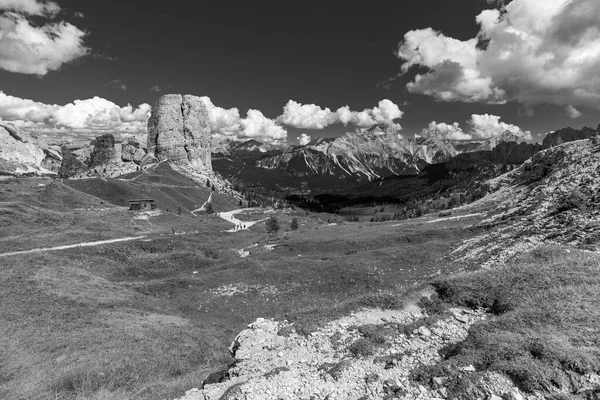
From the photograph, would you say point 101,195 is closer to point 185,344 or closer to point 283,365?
point 185,344

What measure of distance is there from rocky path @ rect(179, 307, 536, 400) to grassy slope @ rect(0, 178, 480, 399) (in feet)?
5.86

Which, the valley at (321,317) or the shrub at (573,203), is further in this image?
the shrub at (573,203)

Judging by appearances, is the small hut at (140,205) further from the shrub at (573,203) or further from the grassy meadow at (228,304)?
the shrub at (573,203)

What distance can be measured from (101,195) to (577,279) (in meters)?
207

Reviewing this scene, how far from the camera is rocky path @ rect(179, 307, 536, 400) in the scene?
40.1 feet

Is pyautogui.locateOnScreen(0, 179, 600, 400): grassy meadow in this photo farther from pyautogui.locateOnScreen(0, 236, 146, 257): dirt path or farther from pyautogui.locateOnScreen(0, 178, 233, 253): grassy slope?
pyautogui.locateOnScreen(0, 236, 146, 257): dirt path

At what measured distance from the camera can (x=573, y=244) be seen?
2767 cm

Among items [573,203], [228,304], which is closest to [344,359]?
[228,304]

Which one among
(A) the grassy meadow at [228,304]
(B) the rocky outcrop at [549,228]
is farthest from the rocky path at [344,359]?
(B) the rocky outcrop at [549,228]

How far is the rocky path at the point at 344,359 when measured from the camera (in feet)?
40.1

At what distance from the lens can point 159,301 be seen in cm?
4109

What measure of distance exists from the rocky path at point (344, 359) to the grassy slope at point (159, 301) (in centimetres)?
179

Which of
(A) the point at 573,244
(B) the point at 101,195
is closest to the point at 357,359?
(A) the point at 573,244

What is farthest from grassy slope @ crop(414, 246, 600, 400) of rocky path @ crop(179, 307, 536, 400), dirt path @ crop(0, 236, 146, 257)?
dirt path @ crop(0, 236, 146, 257)
